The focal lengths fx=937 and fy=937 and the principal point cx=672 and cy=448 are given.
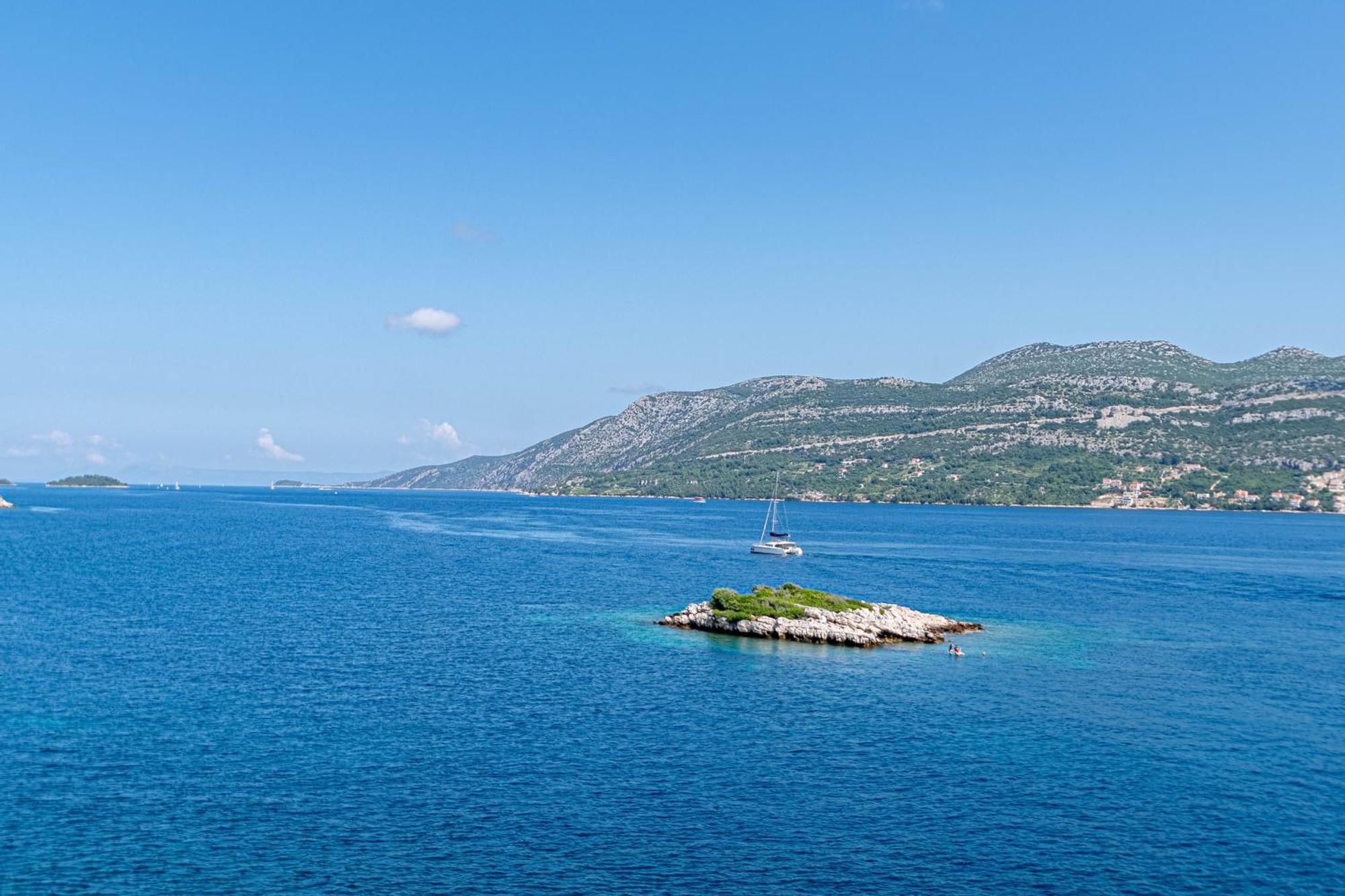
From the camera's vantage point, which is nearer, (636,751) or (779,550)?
(636,751)

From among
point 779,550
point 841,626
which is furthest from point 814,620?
point 779,550

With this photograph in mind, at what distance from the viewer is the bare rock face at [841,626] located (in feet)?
268

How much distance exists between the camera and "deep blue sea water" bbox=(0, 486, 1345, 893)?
36.3 metres

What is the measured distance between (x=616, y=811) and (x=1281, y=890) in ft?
85.9

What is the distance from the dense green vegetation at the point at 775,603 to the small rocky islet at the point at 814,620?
62mm

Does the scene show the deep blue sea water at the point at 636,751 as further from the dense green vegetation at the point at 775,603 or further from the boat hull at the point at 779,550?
the boat hull at the point at 779,550

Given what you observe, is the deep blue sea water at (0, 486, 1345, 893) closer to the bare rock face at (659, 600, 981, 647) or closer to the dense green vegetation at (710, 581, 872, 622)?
the bare rock face at (659, 600, 981, 647)

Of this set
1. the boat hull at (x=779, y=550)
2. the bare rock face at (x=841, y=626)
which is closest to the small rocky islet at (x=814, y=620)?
the bare rock face at (x=841, y=626)

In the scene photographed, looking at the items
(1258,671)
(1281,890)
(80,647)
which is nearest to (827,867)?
(1281,890)

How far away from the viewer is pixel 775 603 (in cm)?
8775

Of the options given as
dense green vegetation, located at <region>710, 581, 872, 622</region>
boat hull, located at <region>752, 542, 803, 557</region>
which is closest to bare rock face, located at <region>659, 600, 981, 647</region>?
dense green vegetation, located at <region>710, 581, 872, 622</region>

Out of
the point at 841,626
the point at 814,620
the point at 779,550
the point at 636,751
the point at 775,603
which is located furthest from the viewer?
the point at 779,550

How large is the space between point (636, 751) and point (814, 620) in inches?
1451

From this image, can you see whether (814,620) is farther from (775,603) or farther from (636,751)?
(636,751)
